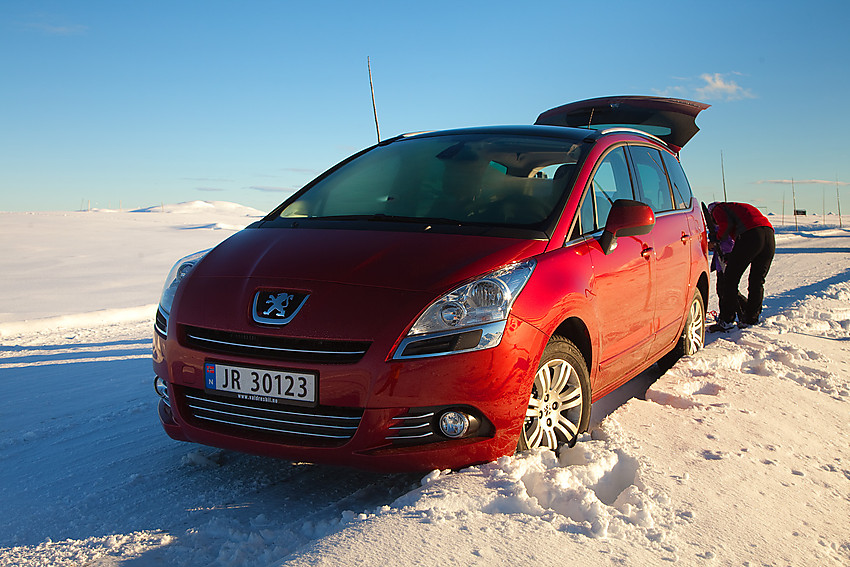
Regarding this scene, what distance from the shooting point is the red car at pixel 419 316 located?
2.70m

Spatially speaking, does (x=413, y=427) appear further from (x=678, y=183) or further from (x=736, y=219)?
(x=736, y=219)

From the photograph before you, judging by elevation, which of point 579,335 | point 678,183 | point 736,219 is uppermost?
point 678,183

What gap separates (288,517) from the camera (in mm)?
2766

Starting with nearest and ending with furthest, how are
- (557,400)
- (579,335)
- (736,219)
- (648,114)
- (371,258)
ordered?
(371,258), (557,400), (579,335), (648,114), (736,219)

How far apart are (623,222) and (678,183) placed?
2.25 m

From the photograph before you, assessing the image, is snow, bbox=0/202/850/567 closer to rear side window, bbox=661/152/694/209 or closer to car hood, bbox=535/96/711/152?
rear side window, bbox=661/152/694/209

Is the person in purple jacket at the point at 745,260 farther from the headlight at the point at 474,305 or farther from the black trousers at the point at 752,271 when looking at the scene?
the headlight at the point at 474,305

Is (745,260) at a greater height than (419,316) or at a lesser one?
lesser

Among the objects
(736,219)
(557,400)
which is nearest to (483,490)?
(557,400)

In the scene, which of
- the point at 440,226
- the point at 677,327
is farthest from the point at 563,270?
the point at 677,327

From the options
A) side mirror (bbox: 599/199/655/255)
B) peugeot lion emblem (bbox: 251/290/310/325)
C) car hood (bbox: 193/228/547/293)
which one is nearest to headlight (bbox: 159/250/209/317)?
car hood (bbox: 193/228/547/293)

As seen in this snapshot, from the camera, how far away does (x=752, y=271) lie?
25.0ft

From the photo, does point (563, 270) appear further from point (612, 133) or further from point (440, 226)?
point (612, 133)

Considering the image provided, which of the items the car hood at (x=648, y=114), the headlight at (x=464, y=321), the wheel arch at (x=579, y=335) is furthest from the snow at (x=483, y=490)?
the car hood at (x=648, y=114)
